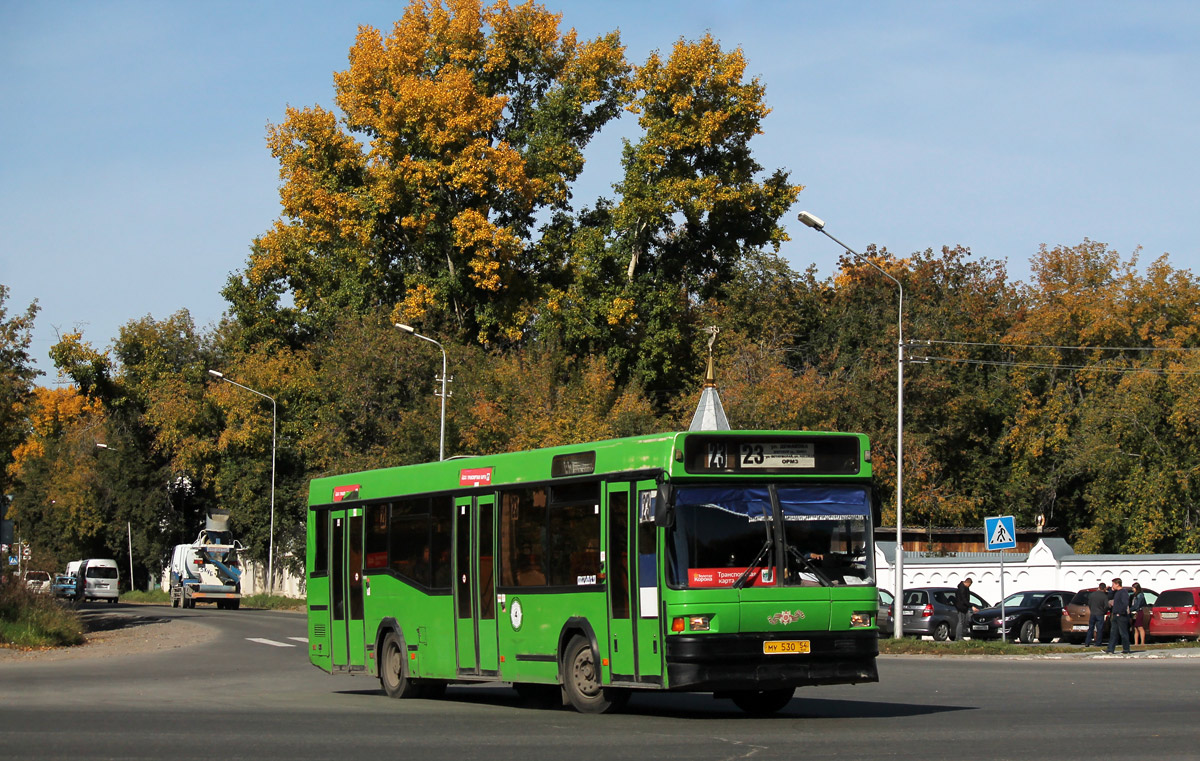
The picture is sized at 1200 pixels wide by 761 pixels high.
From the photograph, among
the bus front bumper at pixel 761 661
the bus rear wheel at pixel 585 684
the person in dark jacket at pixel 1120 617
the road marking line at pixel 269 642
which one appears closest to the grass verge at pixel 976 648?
the person in dark jacket at pixel 1120 617

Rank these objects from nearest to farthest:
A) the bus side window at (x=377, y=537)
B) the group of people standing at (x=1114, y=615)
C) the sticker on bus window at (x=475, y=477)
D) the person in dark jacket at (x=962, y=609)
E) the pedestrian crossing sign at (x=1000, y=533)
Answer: the sticker on bus window at (x=475, y=477) < the bus side window at (x=377, y=537) < the group of people standing at (x=1114, y=615) < the pedestrian crossing sign at (x=1000, y=533) < the person in dark jacket at (x=962, y=609)

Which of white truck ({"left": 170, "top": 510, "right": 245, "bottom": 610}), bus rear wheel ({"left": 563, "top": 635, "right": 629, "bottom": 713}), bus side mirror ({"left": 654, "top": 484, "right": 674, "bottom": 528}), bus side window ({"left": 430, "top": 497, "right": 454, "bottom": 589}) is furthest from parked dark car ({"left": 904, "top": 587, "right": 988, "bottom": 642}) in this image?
white truck ({"left": 170, "top": 510, "right": 245, "bottom": 610})

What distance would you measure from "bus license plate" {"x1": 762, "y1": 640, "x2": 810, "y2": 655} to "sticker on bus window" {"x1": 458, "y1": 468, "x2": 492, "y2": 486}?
428cm

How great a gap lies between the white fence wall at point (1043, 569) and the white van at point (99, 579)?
124ft

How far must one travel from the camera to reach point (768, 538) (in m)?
13.8

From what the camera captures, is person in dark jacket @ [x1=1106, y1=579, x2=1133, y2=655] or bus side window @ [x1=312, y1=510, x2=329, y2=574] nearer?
bus side window @ [x1=312, y1=510, x2=329, y2=574]

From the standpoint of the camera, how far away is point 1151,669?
24500mm

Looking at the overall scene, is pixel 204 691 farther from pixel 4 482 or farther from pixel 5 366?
pixel 4 482

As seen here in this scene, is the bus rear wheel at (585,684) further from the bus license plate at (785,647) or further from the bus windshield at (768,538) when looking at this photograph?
the bus license plate at (785,647)

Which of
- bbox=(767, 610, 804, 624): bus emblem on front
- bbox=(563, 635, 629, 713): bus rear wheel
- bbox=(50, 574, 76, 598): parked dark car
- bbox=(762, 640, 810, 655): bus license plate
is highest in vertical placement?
bbox=(767, 610, 804, 624): bus emblem on front

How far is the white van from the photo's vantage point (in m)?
67.1

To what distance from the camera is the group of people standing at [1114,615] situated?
29531 millimetres

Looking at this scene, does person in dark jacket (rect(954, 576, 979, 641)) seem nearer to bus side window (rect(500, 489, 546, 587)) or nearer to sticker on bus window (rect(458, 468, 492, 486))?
sticker on bus window (rect(458, 468, 492, 486))

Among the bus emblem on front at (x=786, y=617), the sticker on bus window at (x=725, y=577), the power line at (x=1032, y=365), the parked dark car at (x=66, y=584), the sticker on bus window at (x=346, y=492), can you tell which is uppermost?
the power line at (x=1032, y=365)
